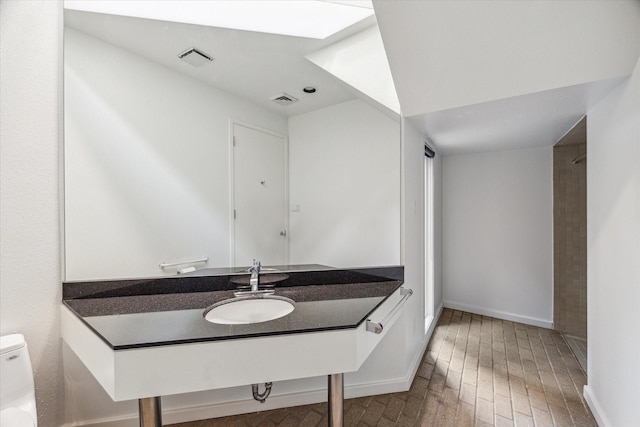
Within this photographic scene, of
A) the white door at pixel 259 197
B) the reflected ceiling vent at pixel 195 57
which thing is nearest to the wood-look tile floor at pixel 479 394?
the white door at pixel 259 197

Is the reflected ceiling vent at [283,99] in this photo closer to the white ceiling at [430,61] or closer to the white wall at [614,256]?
the white ceiling at [430,61]

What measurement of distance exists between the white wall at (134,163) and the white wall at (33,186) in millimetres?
72

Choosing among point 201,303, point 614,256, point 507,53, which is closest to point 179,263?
point 201,303

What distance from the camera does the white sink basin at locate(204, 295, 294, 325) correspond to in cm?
140

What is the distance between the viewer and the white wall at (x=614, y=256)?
4.38ft

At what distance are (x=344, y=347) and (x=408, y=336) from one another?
3.97 ft

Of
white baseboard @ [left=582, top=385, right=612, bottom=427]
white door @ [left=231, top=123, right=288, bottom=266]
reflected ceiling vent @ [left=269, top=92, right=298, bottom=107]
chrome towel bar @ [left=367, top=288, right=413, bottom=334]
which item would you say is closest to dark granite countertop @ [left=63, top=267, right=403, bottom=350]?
chrome towel bar @ [left=367, top=288, right=413, bottom=334]

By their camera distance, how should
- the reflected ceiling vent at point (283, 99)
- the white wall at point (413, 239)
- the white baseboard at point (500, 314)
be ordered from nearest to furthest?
the reflected ceiling vent at point (283, 99) → the white wall at point (413, 239) → the white baseboard at point (500, 314)

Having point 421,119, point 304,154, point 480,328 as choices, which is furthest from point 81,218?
point 480,328

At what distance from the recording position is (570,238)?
289cm

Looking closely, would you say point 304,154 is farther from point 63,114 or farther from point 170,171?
point 63,114

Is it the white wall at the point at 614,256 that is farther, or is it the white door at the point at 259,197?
the white door at the point at 259,197

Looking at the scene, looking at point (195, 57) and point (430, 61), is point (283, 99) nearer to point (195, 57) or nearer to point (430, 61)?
point (195, 57)

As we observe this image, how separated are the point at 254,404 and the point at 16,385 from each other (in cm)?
120
